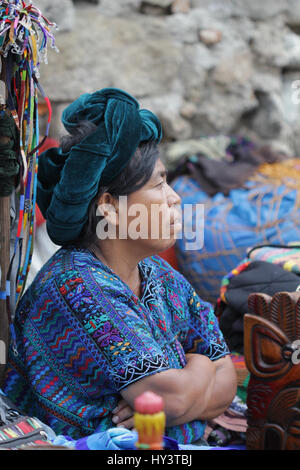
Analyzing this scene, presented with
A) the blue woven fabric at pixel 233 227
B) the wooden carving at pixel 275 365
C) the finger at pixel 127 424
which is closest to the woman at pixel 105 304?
the finger at pixel 127 424

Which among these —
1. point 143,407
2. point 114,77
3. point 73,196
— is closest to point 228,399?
point 73,196

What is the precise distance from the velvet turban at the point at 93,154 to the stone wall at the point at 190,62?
6.08ft

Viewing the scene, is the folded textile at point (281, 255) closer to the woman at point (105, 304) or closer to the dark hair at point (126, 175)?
the woman at point (105, 304)

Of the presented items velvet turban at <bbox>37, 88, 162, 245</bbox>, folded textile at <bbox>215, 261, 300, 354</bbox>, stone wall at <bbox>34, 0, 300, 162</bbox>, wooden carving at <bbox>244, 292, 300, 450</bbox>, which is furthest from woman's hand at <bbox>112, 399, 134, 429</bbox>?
stone wall at <bbox>34, 0, 300, 162</bbox>

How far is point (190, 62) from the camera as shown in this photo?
4059 millimetres

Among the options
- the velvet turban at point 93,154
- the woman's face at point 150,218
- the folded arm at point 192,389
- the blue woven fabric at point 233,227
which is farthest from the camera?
the blue woven fabric at point 233,227

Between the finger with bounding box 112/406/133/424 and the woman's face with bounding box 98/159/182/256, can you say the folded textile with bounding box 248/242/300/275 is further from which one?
the finger with bounding box 112/406/133/424

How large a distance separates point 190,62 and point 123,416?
10.3 feet

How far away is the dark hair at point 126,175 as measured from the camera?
1.57m

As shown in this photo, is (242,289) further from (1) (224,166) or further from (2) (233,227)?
(1) (224,166)

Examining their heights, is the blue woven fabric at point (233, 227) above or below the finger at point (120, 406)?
above

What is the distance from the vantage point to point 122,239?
1614mm

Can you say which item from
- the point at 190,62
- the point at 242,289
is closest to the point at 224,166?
the point at 190,62

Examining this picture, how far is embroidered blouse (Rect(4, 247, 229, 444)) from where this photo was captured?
1.40 metres
